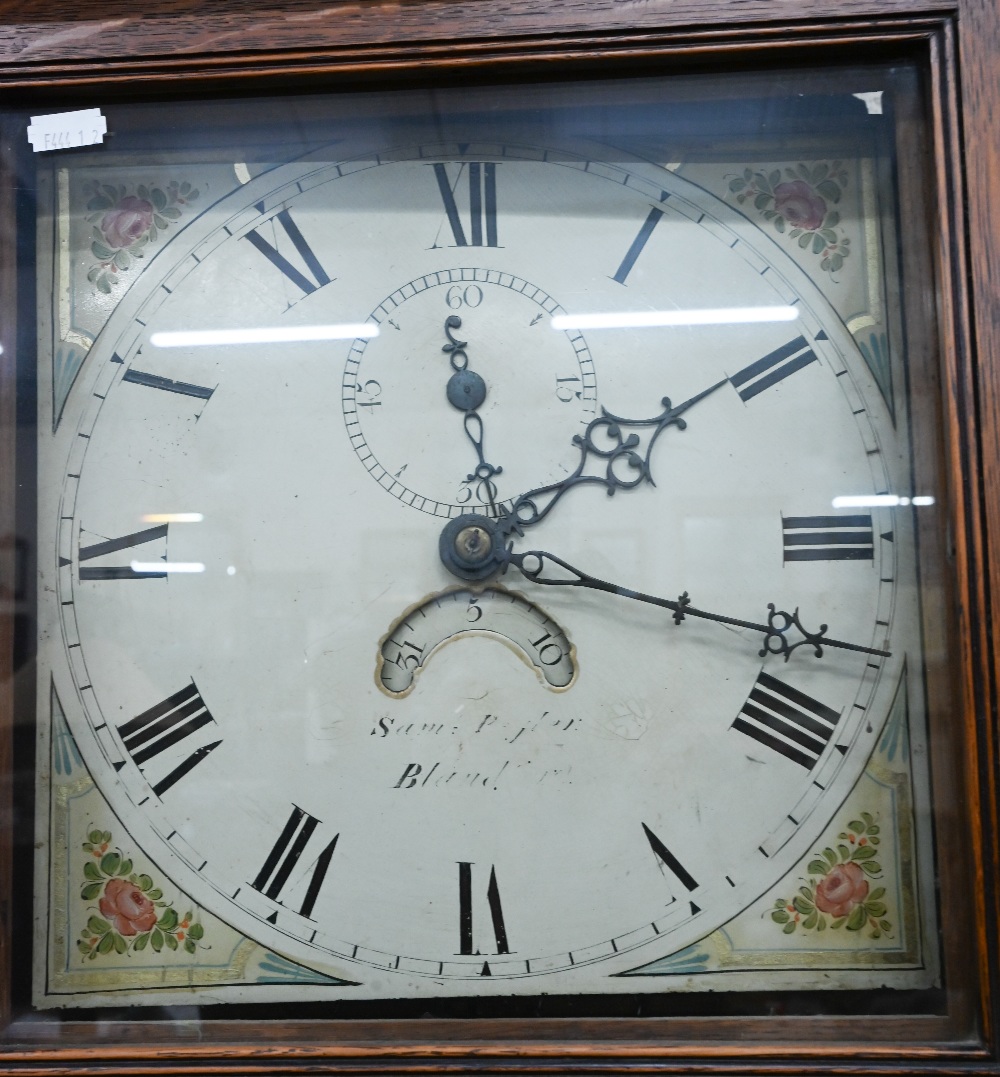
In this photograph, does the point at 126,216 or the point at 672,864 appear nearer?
the point at 672,864

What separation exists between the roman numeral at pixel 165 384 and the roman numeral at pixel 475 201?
0.31 metres

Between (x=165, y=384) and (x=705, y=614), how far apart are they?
24.0 inches

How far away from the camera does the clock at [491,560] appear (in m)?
1.06

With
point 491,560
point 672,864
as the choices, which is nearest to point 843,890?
point 672,864

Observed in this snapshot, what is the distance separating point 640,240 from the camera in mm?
1143

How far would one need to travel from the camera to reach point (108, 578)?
1.13m

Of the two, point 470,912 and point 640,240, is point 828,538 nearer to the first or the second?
point 640,240

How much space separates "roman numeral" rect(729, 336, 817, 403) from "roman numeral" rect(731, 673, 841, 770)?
0.95ft

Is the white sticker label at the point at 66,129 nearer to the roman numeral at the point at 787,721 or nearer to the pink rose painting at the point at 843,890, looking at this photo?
the roman numeral at the point at 787,721

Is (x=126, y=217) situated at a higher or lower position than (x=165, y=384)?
higher

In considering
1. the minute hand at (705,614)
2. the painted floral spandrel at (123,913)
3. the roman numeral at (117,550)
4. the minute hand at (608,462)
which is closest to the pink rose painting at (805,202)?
the minute hand at (608,462)

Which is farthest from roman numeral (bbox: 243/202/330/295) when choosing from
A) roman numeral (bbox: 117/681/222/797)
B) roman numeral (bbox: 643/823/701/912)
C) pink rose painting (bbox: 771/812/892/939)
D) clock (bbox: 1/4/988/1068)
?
pink rose painting (bbox: 771/812/892/939)

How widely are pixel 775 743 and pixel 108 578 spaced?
694 mm

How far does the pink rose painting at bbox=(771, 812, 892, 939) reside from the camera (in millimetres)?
1049
